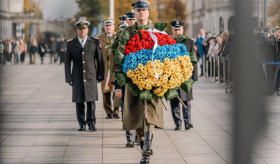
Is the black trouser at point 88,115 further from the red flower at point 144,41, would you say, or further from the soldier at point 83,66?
the red flower at point 144,41

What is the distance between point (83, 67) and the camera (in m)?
7.43

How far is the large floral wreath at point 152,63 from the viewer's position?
4.80 metres

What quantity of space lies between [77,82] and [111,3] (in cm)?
1500

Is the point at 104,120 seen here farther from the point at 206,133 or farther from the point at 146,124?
the point at 146,124

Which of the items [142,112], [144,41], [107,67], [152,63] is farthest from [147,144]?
[107,67]

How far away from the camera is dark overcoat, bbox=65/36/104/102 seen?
743 cm

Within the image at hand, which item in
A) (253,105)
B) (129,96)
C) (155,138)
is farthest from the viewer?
(155,138)

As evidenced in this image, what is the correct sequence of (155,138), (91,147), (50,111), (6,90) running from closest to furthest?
(6,90)
(91,147)
(155,138)
(50,111)

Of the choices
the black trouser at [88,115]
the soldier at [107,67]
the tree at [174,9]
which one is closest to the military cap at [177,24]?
the tree at [174,9]

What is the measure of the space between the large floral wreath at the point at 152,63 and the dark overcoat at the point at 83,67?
241 cm

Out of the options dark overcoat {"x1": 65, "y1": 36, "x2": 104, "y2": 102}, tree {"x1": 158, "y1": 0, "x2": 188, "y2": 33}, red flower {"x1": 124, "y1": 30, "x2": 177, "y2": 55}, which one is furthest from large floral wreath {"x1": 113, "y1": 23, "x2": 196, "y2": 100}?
dark overcoat {"x1": 65, "y1": 36, "x2": 104, "y2": 102}

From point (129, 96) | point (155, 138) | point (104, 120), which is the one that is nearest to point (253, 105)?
point (129, 96)

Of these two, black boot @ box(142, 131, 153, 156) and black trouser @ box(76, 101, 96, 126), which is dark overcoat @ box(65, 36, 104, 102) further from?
black boot @ box(142, 131, 153, 156)

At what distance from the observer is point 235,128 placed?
112cm
